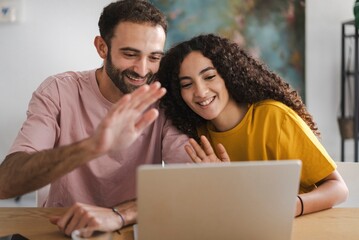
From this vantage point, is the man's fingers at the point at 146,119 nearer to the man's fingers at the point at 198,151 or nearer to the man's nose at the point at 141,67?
the man's fingers at the point at 198,151

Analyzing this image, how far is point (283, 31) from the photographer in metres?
3.93

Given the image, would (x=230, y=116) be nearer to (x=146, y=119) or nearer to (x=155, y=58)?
(x=155, y=58)

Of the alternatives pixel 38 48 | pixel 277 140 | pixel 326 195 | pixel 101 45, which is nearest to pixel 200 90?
Result: pixel 277 140

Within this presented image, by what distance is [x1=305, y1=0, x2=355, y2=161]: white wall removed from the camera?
3963 mm

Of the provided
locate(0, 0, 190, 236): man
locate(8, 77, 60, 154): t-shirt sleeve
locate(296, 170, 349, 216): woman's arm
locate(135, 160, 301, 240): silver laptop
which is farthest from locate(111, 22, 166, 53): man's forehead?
locate(135, 160, 301, 240): silver laptop

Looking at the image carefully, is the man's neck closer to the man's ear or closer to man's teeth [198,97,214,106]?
the man's ear

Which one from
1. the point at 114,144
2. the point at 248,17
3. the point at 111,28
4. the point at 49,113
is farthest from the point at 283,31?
the point at 114,144

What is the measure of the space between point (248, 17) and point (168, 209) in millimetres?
3099

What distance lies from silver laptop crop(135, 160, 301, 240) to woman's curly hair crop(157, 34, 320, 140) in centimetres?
75

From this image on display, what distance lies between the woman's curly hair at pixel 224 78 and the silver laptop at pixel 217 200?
747 mm

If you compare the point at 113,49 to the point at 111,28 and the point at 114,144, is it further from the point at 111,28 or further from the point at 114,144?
the point at 114,144

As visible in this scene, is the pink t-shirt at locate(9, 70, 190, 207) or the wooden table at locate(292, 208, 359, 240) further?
the pink t-shirt at locate(9, 70, 190, 207)

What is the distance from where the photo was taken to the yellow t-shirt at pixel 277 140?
5.39 ft

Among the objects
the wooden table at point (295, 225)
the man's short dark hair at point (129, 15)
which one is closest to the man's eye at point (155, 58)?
the man's short dark hair at point (129, 15)
